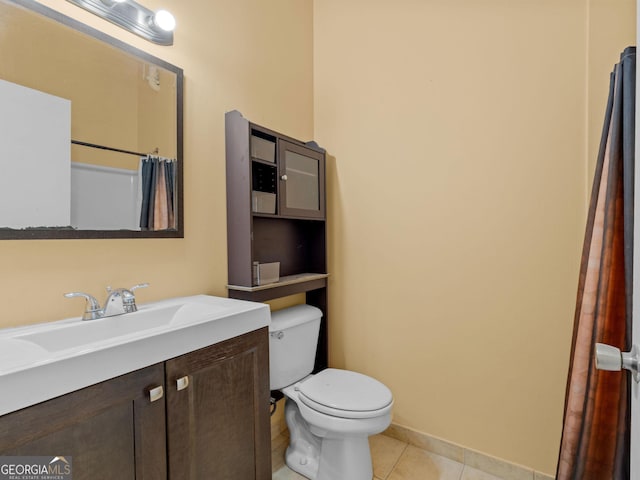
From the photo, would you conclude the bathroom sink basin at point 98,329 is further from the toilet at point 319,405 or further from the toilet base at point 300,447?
the toilet base at point 300,447

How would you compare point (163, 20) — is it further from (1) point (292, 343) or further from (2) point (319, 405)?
(2) point (319, 405)

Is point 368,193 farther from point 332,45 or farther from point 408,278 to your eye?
point 332,45

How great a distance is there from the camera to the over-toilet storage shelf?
151 centimetres

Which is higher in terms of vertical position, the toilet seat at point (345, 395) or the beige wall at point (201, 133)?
the beige wall at point (201, 133)

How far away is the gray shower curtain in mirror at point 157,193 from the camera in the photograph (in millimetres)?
1272

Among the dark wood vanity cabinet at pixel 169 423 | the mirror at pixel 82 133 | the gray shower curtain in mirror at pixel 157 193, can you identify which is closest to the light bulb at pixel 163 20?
the mirror at pixel 82 133

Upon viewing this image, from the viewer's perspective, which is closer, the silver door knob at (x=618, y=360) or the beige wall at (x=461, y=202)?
the silver door knob at (x=618, y=360)

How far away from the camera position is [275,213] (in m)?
1.65

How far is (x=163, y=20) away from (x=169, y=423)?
1406mm

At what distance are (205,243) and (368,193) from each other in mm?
956

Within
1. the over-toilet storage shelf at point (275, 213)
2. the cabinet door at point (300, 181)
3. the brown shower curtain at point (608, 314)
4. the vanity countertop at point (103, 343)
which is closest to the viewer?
the vanity countertop at point (103, 343)

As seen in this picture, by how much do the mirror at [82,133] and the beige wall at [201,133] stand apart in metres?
0.06

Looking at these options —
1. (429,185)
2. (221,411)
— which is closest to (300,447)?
(221,411)

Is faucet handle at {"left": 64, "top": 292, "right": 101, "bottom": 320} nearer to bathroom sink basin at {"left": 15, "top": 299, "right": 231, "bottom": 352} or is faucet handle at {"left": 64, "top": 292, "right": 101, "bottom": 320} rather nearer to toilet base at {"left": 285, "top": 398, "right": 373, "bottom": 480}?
bathroom sink basin at {"left": 15, "top": 299, "right": 231, "bottom": 352}
